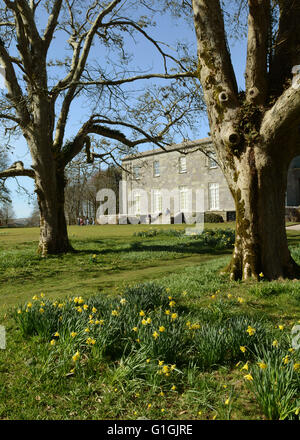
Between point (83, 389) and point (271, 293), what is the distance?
3.50 m

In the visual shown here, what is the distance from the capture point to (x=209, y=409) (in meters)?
2.51

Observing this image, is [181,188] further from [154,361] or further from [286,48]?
[154,361]

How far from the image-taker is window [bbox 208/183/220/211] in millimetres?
35000

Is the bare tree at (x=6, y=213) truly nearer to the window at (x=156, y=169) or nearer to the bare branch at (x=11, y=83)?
the window at (x=156, y=169)

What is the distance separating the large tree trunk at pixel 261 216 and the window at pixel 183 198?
32047 mm

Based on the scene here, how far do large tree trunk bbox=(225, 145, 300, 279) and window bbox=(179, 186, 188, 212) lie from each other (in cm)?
3205

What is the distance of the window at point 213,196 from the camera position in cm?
3500

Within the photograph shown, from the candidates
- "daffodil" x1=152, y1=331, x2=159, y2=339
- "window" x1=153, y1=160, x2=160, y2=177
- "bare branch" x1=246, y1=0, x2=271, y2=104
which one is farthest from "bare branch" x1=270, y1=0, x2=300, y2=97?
A: "window" x1=153, y1=160, x2=160, y2=177

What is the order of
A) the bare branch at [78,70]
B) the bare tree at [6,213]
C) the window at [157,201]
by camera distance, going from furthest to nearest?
the bare tree at [6,213] → the window at [157,201] → the bare branch at [78,70]

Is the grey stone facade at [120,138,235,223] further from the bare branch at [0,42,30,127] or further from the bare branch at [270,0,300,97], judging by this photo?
the bare branch at [270,0,300,97]

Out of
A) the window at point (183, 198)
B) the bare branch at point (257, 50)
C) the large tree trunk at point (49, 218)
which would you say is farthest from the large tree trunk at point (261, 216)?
the window at point (183, 198)

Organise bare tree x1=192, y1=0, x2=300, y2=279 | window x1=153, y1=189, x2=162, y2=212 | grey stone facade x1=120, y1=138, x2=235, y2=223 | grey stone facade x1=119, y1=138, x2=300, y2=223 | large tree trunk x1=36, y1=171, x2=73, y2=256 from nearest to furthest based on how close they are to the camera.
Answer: bare tree x1=192, y1=0, x2=300, y2=279 < large tree trunk x1=36, y1=171, x2=73, y2=256 < grey stone facade x1=119, y1=138, x2=300, y2=223 < grey stone facade x1=120, y1=138, x2=235, y2=223 < window x1=153, y1=189, x2=162, y2=212

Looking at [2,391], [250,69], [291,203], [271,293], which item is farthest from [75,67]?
[291,203]

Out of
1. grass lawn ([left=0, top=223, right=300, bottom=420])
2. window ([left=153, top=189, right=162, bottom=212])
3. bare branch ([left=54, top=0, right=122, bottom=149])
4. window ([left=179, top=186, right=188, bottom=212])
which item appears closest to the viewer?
grass lawn ([left=0, top=223, right=300, bottom=420])
